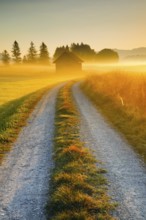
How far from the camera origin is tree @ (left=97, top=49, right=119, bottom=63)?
131850 mm

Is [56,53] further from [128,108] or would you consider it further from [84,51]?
[128,108]

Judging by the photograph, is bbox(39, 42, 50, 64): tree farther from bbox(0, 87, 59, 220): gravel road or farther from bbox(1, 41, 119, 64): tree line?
bbox(0, 87, 59, 220): gravel road

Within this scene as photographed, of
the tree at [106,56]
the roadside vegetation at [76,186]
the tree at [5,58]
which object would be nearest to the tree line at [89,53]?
the tree at [106,56]

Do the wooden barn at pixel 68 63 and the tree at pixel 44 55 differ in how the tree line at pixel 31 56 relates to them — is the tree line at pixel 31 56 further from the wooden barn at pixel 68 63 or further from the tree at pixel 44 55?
the wooden barn at pixel 68 63

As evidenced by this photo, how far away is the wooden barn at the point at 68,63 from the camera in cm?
8550

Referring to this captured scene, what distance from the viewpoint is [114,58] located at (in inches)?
5433

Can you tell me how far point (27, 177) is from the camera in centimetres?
862

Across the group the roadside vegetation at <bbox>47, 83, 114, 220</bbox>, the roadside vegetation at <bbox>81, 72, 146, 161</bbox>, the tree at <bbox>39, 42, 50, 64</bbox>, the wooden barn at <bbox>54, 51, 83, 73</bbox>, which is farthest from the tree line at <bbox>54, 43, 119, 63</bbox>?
the roadside vegetation at <bbox>47, 83, 114, 220</bbox>

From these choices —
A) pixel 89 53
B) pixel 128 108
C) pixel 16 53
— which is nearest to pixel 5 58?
pixel 16 53

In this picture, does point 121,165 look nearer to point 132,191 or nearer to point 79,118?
point 132,191

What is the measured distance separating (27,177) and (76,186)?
1.77 metres

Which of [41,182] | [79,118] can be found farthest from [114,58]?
[41,182]

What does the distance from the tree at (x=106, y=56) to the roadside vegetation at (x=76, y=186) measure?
123240mm

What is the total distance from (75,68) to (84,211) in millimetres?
82827
